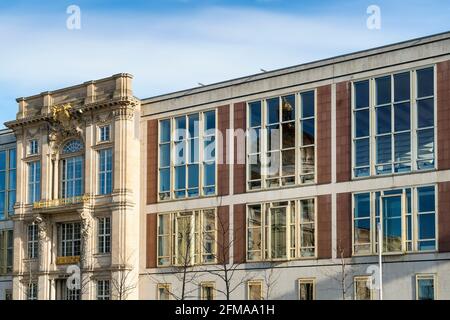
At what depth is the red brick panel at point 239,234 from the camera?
5166cm

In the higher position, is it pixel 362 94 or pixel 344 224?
pixel 362 94

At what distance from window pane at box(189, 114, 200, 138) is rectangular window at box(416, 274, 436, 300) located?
18.5 meters

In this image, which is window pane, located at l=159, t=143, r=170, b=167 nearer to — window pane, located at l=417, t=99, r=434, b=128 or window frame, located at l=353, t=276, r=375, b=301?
window frame, located at l=353, t=276, r=375, b=301

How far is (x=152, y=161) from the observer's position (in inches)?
2251

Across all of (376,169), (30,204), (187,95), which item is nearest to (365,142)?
(376,169)

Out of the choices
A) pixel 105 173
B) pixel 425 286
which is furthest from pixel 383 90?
pixel 105 173

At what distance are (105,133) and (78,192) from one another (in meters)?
4.94

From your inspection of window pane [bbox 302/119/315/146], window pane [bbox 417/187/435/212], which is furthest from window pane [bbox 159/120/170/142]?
window pane [bbox 417/187/435/212]

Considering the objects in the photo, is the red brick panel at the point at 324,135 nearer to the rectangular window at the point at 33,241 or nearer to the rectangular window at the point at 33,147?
the rectangular window at the point at 33,241

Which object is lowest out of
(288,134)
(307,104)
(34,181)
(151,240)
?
(151,240)

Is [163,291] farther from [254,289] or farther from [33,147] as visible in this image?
[33,147]

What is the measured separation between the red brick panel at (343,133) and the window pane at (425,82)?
14.6 feet

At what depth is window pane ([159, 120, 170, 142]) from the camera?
5675 cm
